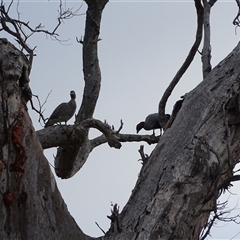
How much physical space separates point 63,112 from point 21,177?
3938 millimetres

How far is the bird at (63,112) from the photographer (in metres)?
6.79

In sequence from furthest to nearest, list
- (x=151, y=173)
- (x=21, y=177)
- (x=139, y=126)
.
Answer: (x=139, y=126), (x=151, y=173), (x=21, y=177)

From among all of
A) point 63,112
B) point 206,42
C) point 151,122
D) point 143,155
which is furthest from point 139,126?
point 143,155

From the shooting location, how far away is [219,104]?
339 cm

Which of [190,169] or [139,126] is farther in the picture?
[139,126]

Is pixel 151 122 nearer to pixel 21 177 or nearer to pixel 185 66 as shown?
pixel 185 66

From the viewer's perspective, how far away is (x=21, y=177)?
311 cm

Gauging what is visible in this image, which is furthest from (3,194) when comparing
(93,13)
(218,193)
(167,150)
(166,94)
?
(93,13)

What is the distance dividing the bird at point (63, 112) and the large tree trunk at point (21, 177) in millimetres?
3367

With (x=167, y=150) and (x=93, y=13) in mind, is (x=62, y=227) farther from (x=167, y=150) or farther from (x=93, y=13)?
(x=93, y=13)

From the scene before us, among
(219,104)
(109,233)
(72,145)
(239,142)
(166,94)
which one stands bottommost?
(109,233)

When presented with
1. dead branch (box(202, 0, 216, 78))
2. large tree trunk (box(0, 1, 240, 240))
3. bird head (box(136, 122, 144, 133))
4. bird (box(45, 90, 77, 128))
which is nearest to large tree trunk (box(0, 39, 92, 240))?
large tree trunk (box(0, 1, 240, 240))

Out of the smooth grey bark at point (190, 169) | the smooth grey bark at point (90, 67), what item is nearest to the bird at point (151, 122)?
the smooth grey bark at point (90, 67)

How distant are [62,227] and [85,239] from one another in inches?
7.0
